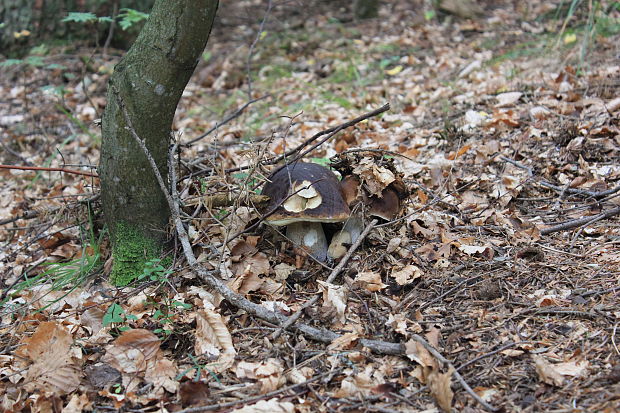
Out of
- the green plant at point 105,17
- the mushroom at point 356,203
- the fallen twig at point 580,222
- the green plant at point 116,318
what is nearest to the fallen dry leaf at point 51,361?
the green plant at point 116,318

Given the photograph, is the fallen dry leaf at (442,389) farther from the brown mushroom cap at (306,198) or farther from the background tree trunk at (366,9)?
the background tree trunk at (366,9)

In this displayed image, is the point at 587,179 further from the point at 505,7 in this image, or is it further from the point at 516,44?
the point at 505,7

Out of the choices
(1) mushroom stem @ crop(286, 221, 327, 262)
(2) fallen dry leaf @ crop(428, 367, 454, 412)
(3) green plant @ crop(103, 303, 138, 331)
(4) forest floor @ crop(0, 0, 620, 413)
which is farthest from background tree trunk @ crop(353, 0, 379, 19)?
Result: (2) fallen dry leaf @ crop(428, 367, 454, 412)

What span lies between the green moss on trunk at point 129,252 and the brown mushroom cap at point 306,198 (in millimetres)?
872

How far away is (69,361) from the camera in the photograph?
2.45 metres

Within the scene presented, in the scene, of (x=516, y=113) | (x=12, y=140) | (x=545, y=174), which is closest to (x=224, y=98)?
(x=12, y=140)

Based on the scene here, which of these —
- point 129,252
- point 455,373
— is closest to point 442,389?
point 455,373

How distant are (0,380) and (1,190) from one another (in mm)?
3369

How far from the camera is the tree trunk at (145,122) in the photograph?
113 inches

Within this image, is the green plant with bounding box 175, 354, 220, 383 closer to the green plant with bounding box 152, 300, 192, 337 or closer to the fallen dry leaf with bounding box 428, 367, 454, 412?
the green plant with bounding box 152, 300, 192, 337

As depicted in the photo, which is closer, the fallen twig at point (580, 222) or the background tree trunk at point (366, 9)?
the fallen twig at point (580, 222)

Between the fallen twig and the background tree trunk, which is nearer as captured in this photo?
the fallen twig

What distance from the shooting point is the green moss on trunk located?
3203 mm

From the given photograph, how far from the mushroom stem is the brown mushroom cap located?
0.60ft
